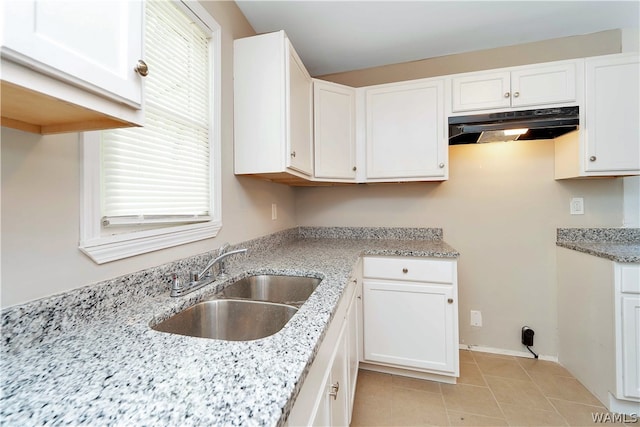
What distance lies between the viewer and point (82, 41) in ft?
1.54

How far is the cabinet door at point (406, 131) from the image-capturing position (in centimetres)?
191

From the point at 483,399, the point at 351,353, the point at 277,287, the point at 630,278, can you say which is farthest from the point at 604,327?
the point at 277,287

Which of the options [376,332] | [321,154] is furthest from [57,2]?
[376,332]

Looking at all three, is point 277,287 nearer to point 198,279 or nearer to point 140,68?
point 198,279

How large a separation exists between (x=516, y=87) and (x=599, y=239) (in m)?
1.28

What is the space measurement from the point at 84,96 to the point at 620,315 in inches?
97.5

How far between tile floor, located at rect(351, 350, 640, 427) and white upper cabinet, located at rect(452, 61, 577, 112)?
188 centimetres

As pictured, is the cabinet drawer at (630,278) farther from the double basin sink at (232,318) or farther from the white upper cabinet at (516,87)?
the double basin sink at (232,318)

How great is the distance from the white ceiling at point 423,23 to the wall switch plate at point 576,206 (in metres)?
1.23

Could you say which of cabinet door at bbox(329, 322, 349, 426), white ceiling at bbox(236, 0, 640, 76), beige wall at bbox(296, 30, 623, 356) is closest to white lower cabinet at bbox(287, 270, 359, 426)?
cabinet door at bbox(329, 322, 349, 426)

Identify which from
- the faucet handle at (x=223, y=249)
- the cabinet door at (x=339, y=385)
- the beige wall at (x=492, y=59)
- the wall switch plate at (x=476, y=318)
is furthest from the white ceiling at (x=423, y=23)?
the wall switch plate at (x=476, y=318)

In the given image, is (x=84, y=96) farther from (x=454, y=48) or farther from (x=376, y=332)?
(x=454, y=48)

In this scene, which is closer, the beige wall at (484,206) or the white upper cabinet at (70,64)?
the white upper cabinet at (70,64)

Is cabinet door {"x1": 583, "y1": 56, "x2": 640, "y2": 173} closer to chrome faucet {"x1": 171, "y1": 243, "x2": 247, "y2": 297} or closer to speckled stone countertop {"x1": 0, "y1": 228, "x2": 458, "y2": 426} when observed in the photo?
speckled stone countertop {"x1": 0, "y1": 228, "x2": 458, "y2": 426}
